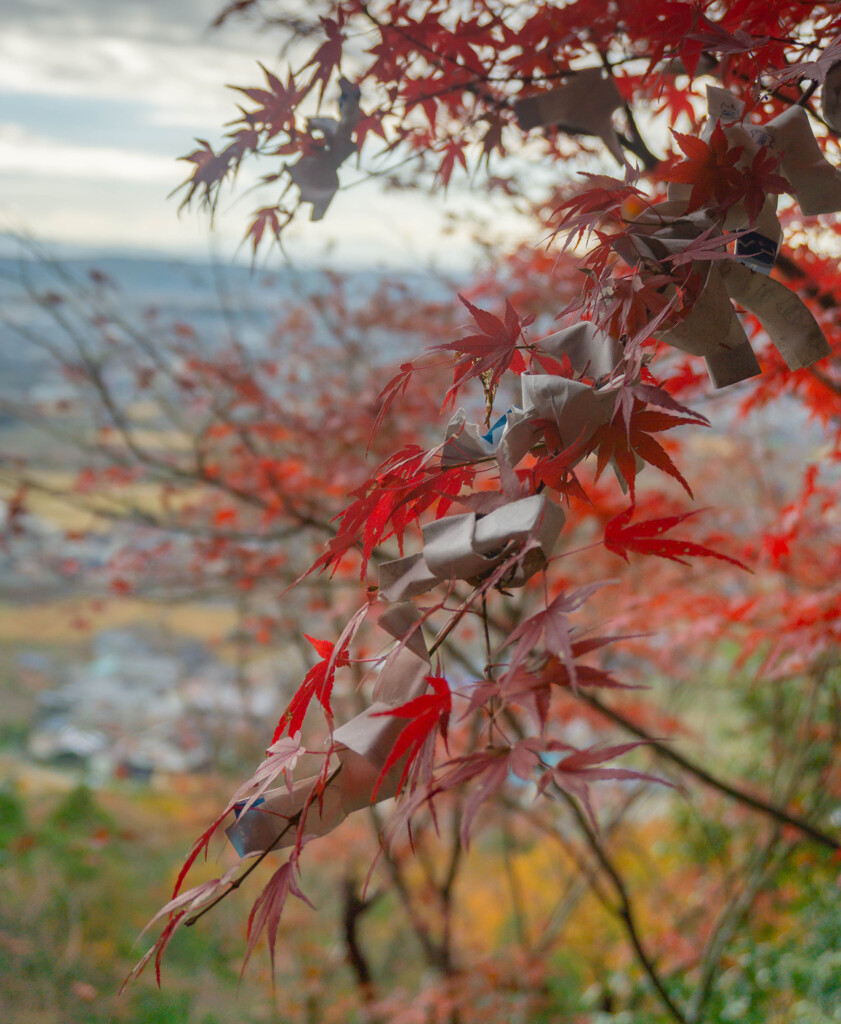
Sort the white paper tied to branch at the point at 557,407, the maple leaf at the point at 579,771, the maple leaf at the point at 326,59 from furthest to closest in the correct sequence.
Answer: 1. the maple leaf at the point at 326,59
2. the white paper tied to branch at the point at 557,407
3. the maple leaf at the point at 579,771

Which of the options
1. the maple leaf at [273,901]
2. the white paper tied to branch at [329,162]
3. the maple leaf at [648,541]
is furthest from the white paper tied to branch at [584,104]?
the maple leaf at [273,901]

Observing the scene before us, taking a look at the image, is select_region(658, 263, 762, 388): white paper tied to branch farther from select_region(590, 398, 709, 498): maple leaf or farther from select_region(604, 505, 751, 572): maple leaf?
select_region(604, 505, 751, 572): maple leaf

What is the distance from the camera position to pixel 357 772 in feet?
2.81

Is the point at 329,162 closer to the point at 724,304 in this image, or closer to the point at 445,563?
the point at 724,304

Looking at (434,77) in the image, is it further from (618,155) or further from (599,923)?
(599,923)

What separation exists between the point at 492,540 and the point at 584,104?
0.97 meters

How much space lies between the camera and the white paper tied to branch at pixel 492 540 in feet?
2.42

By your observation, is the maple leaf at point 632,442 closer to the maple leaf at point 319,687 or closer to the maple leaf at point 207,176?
the maple leaf at point 319,687

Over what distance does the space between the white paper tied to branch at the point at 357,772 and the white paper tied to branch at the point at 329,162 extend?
0.81 metres

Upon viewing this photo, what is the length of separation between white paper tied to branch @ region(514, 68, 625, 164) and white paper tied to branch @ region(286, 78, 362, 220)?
297mm

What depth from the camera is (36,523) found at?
18.2 feet

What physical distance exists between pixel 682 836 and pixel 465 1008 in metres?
2.60

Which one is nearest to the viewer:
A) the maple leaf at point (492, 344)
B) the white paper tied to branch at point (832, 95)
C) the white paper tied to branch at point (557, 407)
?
the white paper tied to branch at point (557, 407)

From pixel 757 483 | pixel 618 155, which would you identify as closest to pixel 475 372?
pixel 618 155
